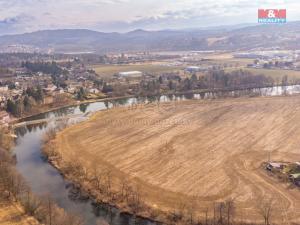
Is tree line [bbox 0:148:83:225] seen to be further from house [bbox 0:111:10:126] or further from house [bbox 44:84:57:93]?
house [bbox 44:84:57:93]

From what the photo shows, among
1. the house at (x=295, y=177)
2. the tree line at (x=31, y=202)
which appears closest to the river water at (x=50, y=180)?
the tree line at (x=31, y=202)

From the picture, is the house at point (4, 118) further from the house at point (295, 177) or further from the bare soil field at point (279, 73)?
the bare soil field at point (279, 73)

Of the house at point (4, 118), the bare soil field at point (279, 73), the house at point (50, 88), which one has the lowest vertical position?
the house at point (4, 118)

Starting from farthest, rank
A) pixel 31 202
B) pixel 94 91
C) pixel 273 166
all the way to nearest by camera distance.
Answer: pixel 94 91, pixel 273 166, pixel 31 202

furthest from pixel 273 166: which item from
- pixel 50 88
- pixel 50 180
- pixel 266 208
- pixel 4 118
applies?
pixel 50 88

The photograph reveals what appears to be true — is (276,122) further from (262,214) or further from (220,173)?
(262,214)

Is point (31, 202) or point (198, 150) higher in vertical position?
point (31, 202)

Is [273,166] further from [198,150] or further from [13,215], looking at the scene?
[13,215]

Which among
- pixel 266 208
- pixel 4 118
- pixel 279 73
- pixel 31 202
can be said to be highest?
pixel 279 73

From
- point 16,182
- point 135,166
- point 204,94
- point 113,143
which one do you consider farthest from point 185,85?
point 16,182
